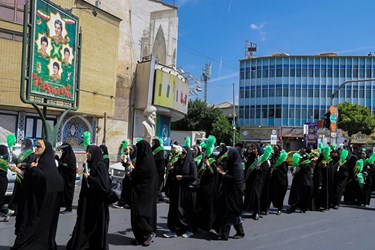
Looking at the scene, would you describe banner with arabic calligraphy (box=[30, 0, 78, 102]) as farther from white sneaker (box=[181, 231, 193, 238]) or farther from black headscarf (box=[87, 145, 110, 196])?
white sneaker (box=[181, 231, 193, 238])

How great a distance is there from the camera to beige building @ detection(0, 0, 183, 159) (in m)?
16.8

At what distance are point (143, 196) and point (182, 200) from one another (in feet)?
3.58

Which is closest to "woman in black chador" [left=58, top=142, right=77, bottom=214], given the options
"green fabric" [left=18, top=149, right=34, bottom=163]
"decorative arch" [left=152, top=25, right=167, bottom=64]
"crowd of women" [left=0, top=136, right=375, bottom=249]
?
"crowd of women" [left=0, top=136, right=375, bottom=249]

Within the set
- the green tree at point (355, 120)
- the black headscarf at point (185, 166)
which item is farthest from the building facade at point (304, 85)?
the black headscarf at point (185, 166)

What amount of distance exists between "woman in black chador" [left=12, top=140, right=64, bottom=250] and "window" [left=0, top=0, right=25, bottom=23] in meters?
13.3

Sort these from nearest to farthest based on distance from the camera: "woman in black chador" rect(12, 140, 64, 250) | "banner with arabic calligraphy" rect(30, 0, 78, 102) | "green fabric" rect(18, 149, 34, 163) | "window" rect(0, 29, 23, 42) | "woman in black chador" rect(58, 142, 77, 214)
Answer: "woman in black chador" rect(12, 140, 64, 250), "green fabric" rect(18, 149, 34, 163), "woman in black chador" rect(58, 142, 77, 214), "banner with arabic calligraphy" rect(30, 0, 78, 102), "window" rect(0, 29, 23, 42)

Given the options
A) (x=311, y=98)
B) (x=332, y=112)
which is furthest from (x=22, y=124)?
(x=311, y=98)

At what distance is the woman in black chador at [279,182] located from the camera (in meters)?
10.6

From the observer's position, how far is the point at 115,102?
23406mm

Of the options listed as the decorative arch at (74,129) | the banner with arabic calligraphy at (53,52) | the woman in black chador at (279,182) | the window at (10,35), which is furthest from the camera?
the decorative arch at (74,129)

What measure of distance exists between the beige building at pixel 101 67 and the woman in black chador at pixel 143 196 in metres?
10.7

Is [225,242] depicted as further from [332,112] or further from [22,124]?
[332,112]

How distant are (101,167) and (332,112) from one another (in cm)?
1923

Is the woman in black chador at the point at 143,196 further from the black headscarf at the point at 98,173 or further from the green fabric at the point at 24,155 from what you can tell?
the green fabric at the point at 24,155
